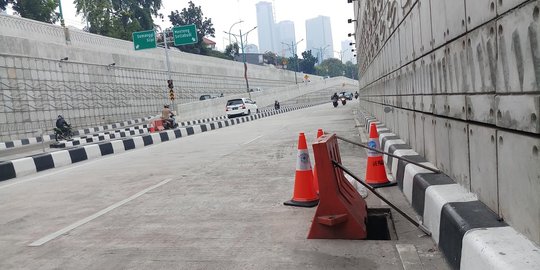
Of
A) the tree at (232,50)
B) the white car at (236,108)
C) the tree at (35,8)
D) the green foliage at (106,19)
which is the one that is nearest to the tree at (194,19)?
the tree at (232,50)

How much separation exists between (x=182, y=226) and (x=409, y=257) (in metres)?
2.34

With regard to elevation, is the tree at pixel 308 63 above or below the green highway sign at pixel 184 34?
above

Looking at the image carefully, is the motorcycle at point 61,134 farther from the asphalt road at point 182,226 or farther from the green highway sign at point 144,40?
the green highway sign at point 144,40

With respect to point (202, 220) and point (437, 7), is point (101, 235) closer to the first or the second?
point (202, 220)

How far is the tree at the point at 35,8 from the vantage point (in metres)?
40.8

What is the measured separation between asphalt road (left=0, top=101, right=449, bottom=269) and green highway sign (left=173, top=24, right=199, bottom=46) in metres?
26.2

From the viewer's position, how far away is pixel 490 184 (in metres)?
3.27

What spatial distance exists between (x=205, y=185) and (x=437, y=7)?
4.22 m

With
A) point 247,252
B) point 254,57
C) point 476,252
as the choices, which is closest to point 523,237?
point 476,252

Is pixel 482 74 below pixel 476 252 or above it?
above

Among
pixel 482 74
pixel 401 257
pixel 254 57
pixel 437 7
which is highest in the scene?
pixel 254 57

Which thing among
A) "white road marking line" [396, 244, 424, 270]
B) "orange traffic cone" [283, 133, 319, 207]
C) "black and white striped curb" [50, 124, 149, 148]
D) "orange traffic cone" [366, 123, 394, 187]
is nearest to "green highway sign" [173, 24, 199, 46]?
"black and white striped curb" [50, 124, 149, 148]

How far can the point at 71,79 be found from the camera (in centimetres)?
2573

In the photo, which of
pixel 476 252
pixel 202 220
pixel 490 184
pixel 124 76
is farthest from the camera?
pixel 124 76
